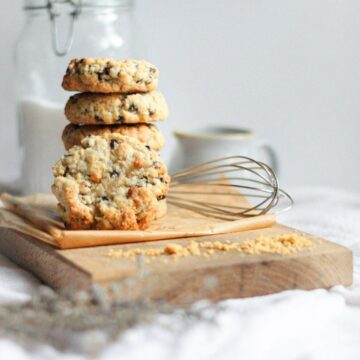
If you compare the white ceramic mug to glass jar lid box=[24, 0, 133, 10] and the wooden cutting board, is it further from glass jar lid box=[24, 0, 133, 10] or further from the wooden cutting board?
the wooden cutting board

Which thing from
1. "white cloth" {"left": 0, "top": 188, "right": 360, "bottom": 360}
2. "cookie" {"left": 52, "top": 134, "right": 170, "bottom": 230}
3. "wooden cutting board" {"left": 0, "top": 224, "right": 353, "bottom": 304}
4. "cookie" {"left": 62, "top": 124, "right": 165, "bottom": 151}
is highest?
"cookie" {"left": 62, "top": 124, "right": 165, "bottom": 151}

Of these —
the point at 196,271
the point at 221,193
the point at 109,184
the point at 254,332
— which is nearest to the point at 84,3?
the point at 221,193

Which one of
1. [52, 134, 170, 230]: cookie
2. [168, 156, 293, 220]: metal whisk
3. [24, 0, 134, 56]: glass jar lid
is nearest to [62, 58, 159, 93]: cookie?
[52, 134, 170, 230]: cookie

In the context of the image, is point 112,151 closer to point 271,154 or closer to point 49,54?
point 49,54

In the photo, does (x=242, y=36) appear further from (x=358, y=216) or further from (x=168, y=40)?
(x=358, y=216)

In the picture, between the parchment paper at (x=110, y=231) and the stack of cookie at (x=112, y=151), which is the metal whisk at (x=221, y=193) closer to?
the parchment paper at (x=110, y=231)
